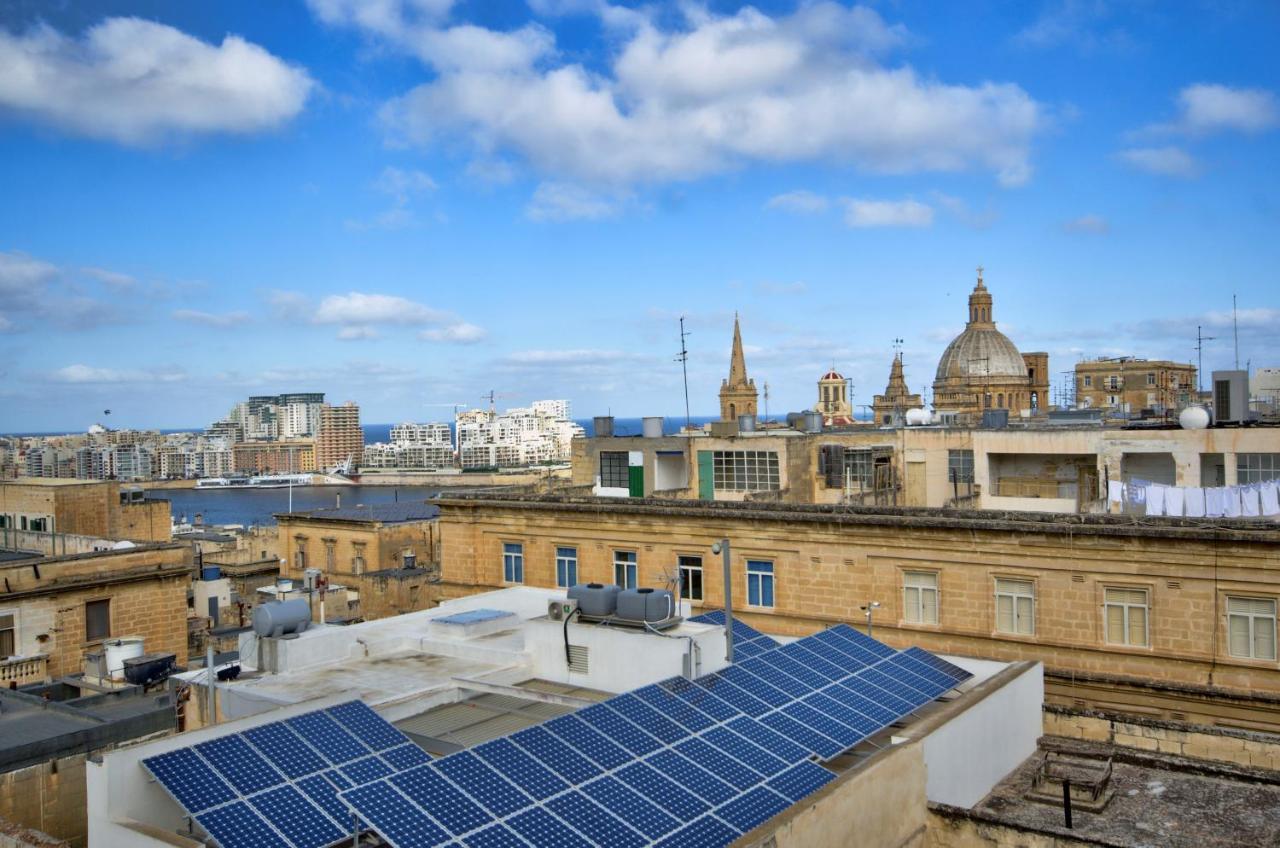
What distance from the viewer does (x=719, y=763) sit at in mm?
11484

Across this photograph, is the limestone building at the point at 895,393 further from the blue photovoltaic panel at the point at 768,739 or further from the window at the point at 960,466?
the blue photovoltaic panel at the point at 768,739

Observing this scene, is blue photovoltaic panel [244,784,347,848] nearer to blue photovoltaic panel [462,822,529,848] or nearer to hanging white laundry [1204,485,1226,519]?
blue photovoltaic panel [462,822,529,848]

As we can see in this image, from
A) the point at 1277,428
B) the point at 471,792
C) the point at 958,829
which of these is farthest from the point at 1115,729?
the point at 1277,428

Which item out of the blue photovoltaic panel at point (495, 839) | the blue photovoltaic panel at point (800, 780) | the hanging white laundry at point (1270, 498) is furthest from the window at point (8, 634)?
the hanging white laundry at point (1270, 498)

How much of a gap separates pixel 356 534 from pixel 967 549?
38.8 meters

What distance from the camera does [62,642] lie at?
2906 centimetres

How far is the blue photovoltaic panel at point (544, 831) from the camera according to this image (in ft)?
30.4

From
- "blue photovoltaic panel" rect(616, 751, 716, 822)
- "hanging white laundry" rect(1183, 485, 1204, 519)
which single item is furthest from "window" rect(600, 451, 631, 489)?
"blue photovoltaic panel" rect(616, 751, 716, 822)

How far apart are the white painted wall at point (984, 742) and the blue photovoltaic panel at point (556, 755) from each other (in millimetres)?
4815

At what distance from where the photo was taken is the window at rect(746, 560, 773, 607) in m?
27.8

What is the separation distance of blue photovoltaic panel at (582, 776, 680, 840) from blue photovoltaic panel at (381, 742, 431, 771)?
6.14 feet

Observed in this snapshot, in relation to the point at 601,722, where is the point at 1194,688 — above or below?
below

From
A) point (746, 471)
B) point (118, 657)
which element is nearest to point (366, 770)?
point (118, 657)

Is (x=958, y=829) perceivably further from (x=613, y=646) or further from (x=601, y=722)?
(x=613, y=646)
